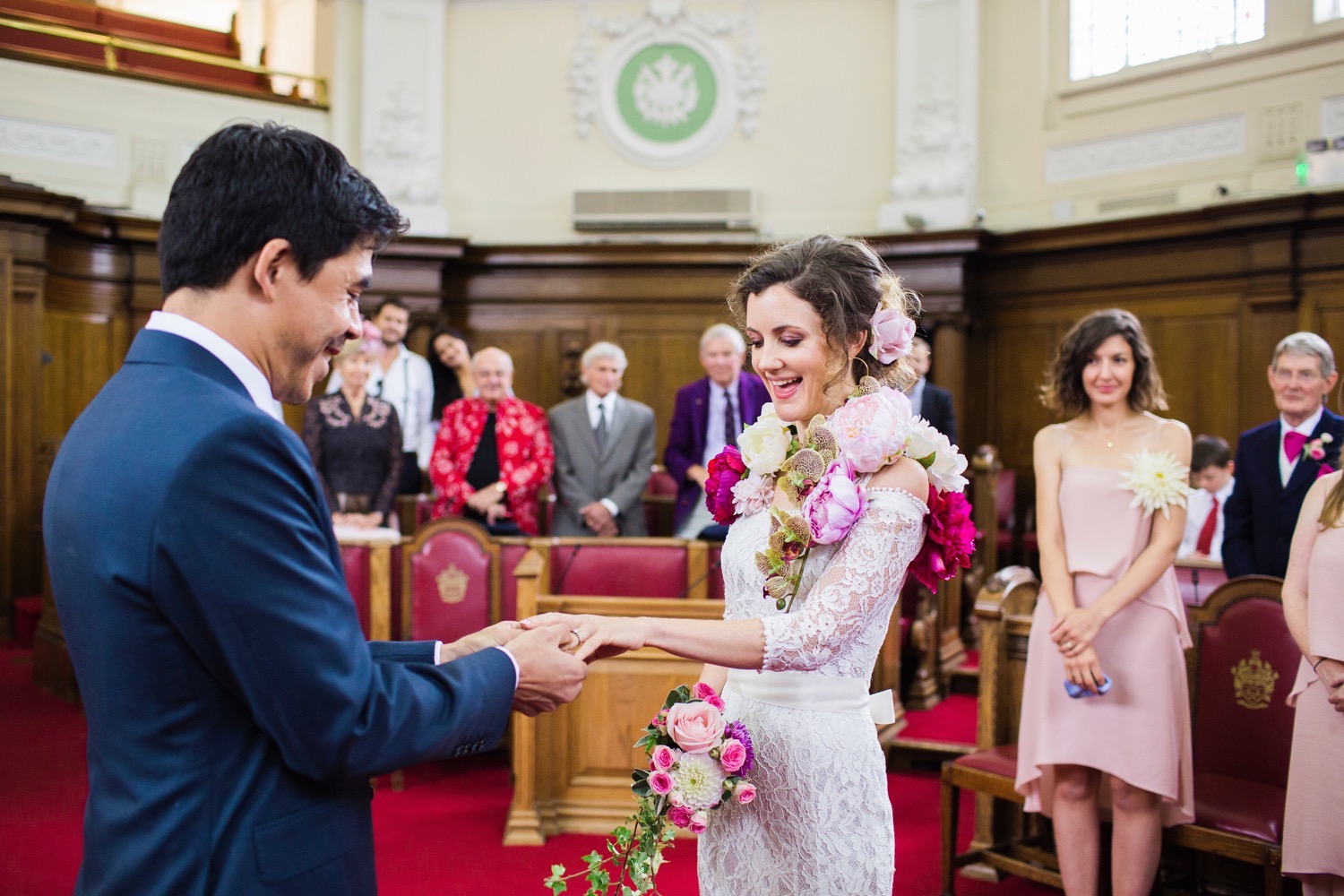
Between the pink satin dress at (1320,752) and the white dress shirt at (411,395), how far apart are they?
16.0 ft

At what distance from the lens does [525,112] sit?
30.8ft

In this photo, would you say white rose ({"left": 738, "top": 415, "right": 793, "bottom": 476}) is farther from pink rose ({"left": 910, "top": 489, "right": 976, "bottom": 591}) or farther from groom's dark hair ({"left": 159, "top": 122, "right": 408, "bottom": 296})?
groom's dark hair ({"left": 159, "top": 122, "right": 408, "bottom": 296})

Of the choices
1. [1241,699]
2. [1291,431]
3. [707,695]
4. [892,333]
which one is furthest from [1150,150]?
[707,695]

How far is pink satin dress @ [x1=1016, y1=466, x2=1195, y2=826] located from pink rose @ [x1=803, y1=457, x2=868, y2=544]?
1588 millimetres

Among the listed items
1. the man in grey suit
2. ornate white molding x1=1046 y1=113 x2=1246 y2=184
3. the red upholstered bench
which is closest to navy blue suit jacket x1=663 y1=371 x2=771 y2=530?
the man in grey suit

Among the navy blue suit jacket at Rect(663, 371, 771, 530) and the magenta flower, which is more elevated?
the navy blue suit jacket at Rect(663, 371, 771, 530)

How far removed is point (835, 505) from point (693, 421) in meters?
3.93

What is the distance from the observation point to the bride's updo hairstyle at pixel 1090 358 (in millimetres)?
3061

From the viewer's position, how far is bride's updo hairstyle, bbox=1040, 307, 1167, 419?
3.06 m

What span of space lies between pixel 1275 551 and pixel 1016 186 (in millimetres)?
5104

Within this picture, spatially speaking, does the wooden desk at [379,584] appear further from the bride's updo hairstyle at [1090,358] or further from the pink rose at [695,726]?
the pink rose at [695,726]

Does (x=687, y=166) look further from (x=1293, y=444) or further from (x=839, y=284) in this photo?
(x=839, y=284)

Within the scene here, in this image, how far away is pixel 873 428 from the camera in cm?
173

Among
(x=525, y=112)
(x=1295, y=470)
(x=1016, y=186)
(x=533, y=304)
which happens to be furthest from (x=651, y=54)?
(x=1295, y=470)
